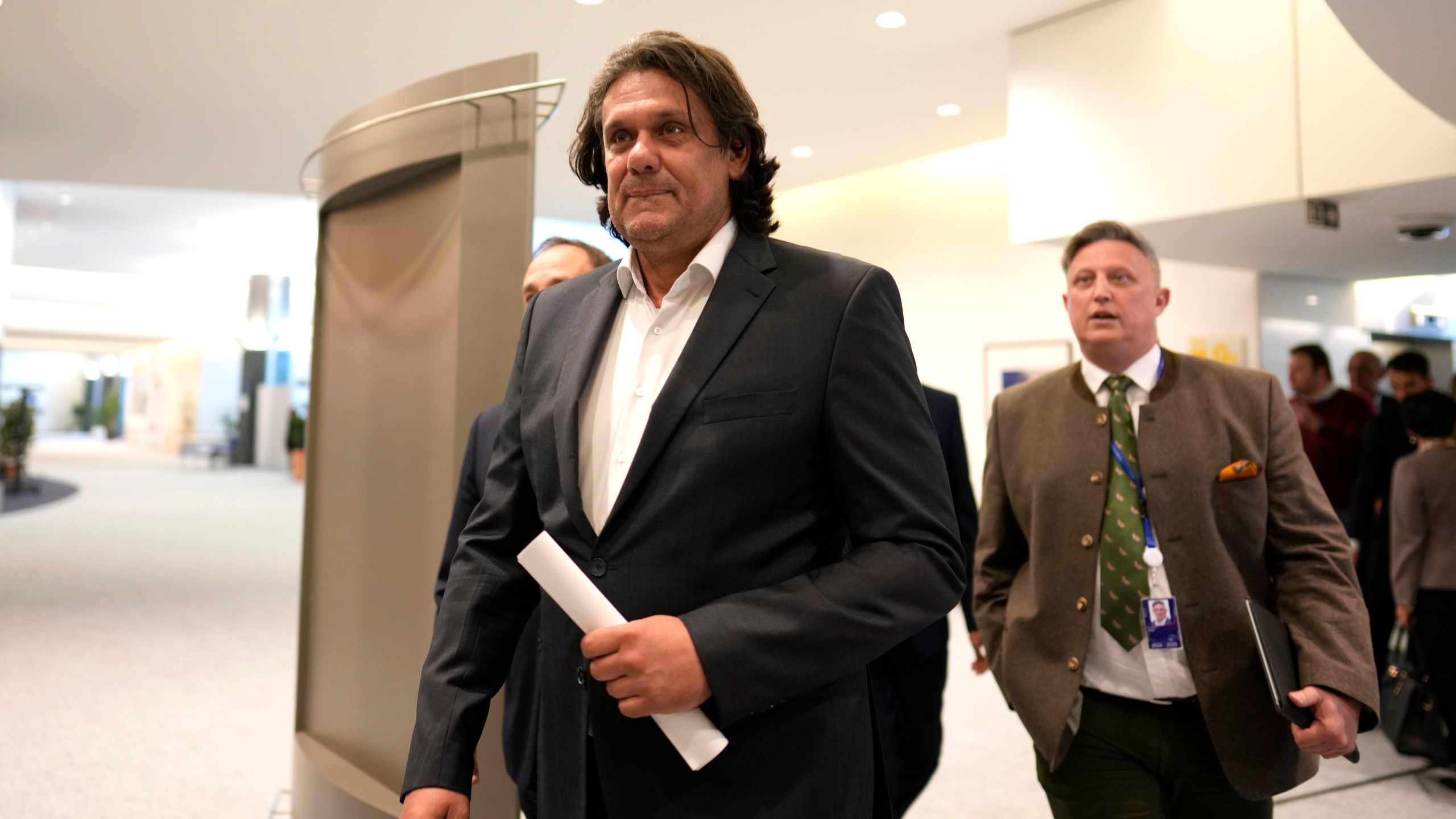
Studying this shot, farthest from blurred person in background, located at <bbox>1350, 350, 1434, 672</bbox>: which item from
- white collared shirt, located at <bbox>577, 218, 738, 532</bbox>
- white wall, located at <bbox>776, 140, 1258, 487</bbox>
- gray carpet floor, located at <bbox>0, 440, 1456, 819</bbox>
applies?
white collared shirt, located at <bbox>577, 218, 738, 532</bbox>

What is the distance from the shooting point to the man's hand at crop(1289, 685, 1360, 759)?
193 cm

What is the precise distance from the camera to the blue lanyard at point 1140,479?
7.37 feet

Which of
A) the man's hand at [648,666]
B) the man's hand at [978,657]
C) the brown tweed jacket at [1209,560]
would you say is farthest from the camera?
the man's hand at [978,657]

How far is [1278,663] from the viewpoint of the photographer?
77.0 inches

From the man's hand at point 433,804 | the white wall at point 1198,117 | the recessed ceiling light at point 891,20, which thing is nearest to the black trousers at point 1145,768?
the man's hand at point 433,804

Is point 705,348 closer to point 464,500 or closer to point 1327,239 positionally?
point 464,500

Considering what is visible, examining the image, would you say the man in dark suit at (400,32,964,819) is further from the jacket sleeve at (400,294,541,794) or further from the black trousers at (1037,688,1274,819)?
the black trousers at (1037,688,1274,819)

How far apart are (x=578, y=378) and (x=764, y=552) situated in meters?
0.38

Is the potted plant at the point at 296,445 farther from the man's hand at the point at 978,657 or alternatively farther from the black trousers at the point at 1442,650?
the man's hand at the point at 978,657

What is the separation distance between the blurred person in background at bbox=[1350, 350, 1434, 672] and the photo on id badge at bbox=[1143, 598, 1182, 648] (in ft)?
14.5

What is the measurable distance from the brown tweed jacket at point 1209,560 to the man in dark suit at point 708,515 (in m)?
1.01

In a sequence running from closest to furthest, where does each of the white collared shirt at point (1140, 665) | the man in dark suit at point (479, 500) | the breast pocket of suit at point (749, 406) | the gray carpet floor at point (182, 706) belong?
the breast pocket of suit at point (749, 406) → the white collared shirt at point (1140, 665) → the man in dark suit at point (479, 500) → the gray carpet floor at point (182, 706)

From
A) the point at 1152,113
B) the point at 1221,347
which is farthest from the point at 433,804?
the point at 1221,347

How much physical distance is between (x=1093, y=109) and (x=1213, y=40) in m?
0.75
